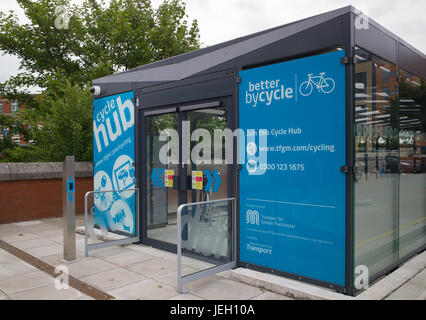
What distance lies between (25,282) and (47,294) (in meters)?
0.64

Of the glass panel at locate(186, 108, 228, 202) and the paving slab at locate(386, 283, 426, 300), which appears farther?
the glass panel at locate(186, 108, 228, 202)

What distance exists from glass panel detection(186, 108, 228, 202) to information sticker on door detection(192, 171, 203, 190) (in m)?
0.03

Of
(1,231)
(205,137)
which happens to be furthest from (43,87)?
(205,137)

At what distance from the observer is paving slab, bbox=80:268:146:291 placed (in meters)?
4.43

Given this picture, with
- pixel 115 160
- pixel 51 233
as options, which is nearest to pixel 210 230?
pixel 115 160

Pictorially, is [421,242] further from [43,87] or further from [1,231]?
[43,87]

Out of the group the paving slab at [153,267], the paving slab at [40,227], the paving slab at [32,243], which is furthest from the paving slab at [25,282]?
the paving slab at [40,227]

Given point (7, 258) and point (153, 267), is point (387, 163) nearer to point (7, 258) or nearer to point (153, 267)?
point (153, 267)

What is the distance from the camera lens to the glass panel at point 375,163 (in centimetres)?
381

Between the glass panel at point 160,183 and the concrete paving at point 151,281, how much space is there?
423 millimetres

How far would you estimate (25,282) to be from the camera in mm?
4570

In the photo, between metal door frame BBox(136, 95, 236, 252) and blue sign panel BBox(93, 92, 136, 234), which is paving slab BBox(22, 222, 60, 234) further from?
metal door frame BBox(136, 95, 236, 252)

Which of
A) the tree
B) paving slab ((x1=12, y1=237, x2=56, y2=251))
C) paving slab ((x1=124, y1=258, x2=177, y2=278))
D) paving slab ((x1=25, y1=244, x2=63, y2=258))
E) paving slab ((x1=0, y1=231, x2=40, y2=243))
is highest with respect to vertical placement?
the tree

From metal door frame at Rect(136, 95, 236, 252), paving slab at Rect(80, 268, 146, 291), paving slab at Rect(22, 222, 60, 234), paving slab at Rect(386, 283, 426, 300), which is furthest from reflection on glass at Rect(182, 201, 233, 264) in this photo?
paving slab at Rect(22, 222, 60, 234)
